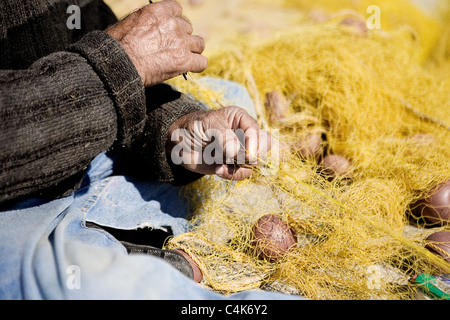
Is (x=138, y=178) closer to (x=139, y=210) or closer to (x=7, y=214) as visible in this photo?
(x=139, y=210)

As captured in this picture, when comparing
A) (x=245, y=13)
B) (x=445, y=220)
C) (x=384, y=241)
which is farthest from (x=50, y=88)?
(x=245, y=13)

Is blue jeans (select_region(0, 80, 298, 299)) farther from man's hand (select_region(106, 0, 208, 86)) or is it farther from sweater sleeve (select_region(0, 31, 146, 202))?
man's hand (select_region(106, 0, 208, 86))

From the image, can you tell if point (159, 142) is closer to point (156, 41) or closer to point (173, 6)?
point (156, 41)

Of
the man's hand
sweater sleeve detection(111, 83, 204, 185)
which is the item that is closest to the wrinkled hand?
sweater sleeve detection(111, 83, 204, 185)

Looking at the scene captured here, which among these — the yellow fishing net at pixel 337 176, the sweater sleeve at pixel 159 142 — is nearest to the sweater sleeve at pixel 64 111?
the sweater sleeve at pixel 159 142

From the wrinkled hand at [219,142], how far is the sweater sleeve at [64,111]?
0.76 ft

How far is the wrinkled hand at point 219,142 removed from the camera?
51.1 inches

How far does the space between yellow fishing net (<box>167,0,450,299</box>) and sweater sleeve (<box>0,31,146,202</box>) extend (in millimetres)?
525

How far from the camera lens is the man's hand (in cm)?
131

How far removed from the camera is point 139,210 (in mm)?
1598

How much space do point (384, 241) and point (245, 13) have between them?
3112mm

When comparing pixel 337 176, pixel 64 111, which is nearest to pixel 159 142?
pixel 64 111

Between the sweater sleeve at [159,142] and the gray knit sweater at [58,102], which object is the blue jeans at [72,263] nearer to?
the gray knit sweater at [58,102]

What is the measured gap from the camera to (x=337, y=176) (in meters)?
1.63
